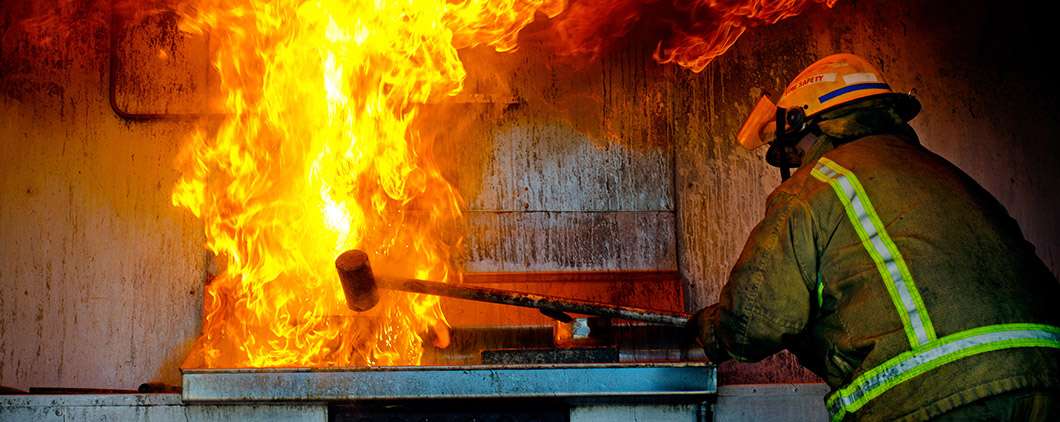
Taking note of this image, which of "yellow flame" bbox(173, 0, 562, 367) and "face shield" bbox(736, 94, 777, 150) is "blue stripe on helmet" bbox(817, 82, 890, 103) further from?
"yellow flame" bbox(173, 0, 562, 367)

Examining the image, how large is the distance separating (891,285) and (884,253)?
0.09 m

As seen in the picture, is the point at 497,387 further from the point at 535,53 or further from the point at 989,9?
the point at 989,9

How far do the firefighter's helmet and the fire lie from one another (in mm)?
1642

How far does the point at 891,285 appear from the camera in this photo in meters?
2.01

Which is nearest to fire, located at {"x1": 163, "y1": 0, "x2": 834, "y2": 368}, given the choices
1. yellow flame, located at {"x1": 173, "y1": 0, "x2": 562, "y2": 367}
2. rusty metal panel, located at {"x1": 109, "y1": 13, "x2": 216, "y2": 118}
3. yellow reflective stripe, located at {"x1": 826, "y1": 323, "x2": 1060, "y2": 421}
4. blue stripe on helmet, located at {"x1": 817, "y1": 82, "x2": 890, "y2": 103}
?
yellow flame, located at {"x1": 173, "y1": 0, "x2": 562, "y2": 367}

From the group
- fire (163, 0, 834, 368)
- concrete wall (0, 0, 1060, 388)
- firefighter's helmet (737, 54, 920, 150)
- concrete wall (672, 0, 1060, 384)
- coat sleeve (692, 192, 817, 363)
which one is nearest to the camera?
coat sleeve (692, 192, 817, 363)

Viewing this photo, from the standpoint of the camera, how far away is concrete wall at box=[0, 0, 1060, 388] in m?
3.73

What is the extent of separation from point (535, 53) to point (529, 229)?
93 cm

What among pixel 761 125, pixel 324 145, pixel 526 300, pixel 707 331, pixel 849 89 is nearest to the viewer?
pixel 849 89

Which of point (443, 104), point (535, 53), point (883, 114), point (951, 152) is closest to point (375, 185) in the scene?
point (443, 104)

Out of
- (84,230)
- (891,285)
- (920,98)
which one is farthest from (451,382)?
(920,98)

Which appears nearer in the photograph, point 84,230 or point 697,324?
point 697,324

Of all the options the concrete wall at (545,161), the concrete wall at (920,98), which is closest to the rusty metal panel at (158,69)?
the concrete wall at (545,161)

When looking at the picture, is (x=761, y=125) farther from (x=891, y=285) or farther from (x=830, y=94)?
(x=891, y=285)
